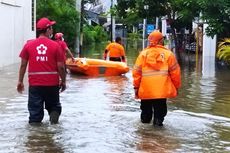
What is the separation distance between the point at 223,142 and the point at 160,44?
1.96 meters

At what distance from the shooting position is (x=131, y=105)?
40.2 ft

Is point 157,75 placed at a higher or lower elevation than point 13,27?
lower

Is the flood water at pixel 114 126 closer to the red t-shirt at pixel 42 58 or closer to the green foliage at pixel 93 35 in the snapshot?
the red t-shirt at pixel 42 58

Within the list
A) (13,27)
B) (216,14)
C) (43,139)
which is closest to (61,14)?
(13,27)

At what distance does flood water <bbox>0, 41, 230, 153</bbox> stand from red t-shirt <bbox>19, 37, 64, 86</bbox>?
0.80 m

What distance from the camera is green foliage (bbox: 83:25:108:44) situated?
5869cm

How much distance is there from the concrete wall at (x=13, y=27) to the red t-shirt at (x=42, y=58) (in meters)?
14.6

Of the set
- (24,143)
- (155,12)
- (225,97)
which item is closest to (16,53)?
(155,12)

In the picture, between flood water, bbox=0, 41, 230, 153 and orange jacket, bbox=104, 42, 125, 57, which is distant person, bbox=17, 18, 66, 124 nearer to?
flood water, bbox=0, 41, 230, 153

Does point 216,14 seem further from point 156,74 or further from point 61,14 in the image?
point 61,14

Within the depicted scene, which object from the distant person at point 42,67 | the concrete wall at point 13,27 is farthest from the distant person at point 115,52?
the distant person at point 42,67

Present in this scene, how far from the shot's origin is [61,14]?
37062 millimetres

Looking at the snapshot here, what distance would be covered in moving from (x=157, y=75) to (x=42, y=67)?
1824 millimetres

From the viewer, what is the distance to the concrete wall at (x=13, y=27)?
24.2 meters
